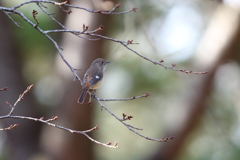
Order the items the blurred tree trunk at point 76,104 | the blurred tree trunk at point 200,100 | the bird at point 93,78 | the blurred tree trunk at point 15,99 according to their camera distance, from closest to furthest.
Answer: the bird at point 93,78 < the blurred tree trunk at point 200,100 < the blurred tree trunk at point 76,104 < the blurred tree trunk at point 15,99

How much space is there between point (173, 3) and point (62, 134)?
11.0 ft

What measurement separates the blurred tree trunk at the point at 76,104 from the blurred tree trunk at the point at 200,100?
4.67ft

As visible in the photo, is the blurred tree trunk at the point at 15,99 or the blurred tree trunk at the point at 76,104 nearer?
the blurred tree trunk at the point at 76,104

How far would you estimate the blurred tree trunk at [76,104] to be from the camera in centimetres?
602

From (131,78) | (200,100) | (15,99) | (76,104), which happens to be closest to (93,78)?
(76,104)

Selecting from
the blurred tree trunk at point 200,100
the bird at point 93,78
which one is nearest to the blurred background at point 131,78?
the blurred tree trunk at point 200,100

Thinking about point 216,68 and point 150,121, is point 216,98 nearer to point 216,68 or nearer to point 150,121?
point 216,68

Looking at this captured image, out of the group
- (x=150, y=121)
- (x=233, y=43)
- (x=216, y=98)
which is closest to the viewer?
(x=233, y=43)

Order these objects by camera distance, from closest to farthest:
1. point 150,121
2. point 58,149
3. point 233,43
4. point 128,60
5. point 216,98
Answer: point 233,43
point 58,149
point 216,98
point 128,60
point 150,121

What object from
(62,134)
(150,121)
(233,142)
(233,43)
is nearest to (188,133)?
(233,142)

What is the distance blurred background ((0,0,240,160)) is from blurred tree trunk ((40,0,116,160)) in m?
0.02

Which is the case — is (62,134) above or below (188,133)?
below

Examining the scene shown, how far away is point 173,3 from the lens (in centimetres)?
701

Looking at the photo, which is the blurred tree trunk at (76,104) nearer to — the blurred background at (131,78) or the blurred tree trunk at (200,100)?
the blurred background at (131,78)
